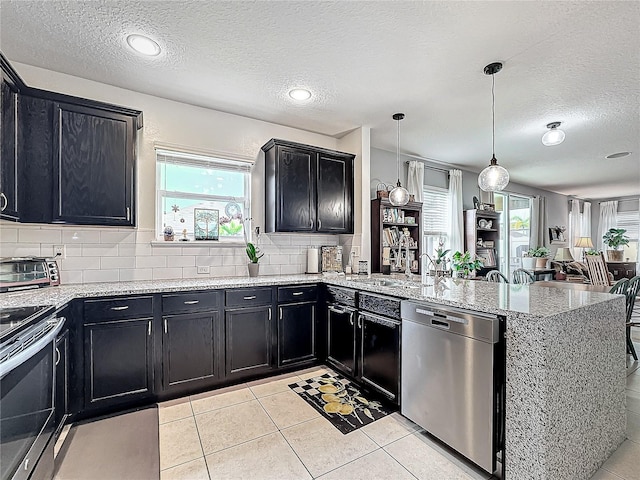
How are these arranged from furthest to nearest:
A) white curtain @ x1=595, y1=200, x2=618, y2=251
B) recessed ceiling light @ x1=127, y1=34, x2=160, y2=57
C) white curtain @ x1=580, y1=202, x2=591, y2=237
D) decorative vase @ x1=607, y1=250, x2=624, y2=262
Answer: white curtain @ x1=580, y1=202, x2=591, y2=237 < white curtain @ x1=595, y1=200, x2=618, y2=251 < decorative vase @ x1=607, y1=250, x2=624, y2=262 < recessed ceiling light @ x1=127, y1=34, x2=160, y2=57

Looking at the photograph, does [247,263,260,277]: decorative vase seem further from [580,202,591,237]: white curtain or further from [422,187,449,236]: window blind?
[580,202,591,237]: white curtain

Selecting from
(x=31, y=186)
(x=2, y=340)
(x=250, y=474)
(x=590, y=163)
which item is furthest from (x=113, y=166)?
(x=590, y=163)

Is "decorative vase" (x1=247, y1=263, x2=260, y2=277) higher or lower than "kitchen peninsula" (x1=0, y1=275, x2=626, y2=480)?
higher

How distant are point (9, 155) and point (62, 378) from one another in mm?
1593

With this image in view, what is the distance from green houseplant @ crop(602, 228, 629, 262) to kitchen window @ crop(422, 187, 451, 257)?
19.1 feet

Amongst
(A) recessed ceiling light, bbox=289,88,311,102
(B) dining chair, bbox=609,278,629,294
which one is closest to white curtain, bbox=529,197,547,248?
(B) dining chair, bbox=609,278,629,294

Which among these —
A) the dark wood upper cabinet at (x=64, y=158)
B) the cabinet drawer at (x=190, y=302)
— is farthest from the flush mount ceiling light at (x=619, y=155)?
the dark wood upper cabinet at (x=64, y=158)

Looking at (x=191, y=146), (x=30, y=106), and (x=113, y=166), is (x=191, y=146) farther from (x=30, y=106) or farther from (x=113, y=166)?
(x=30, y=106)

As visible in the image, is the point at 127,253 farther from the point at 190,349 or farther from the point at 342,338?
the point at 342,338

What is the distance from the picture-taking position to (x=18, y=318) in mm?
1540

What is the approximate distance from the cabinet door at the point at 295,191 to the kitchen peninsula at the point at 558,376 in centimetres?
184

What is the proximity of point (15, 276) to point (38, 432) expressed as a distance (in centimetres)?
128

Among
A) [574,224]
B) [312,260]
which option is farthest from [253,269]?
[574,224]

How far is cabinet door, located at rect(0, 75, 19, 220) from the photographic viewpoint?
215 cm
